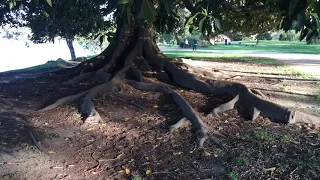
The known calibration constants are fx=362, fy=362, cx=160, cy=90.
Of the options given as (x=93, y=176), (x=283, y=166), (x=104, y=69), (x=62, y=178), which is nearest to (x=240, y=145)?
(x=283, y=166)

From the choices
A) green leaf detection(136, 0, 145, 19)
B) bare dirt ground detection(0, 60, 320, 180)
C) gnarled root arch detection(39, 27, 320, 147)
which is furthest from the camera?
gnarled root arch detection(39, 27, 320, 147)

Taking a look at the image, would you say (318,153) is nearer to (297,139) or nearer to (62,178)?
(297,139)

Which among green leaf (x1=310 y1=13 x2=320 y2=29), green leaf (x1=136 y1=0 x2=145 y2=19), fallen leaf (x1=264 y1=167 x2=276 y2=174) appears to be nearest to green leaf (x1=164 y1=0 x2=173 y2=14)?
green leaf (x1=136 y1=0 x2=145 y2=19)

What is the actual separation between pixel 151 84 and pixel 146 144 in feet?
8.58

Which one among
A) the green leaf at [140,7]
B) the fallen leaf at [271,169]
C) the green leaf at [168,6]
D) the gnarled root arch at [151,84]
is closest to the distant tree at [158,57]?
the gnarled root arch at [151,84]

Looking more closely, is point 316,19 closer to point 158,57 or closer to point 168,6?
point 168,6

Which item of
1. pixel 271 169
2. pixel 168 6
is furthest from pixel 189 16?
pixel 168 6

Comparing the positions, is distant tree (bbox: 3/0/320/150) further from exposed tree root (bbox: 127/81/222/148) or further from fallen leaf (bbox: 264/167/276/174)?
fallen leaf (bbox: 264/167/276/174)

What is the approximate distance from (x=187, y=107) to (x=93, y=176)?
225 cm

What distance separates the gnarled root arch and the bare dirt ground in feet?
0.56

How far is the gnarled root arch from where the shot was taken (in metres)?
5.57

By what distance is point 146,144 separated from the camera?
16.5 feet

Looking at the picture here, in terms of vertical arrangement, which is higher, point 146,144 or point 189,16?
point 189,16

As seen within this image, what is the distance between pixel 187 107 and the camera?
5.96 metres
